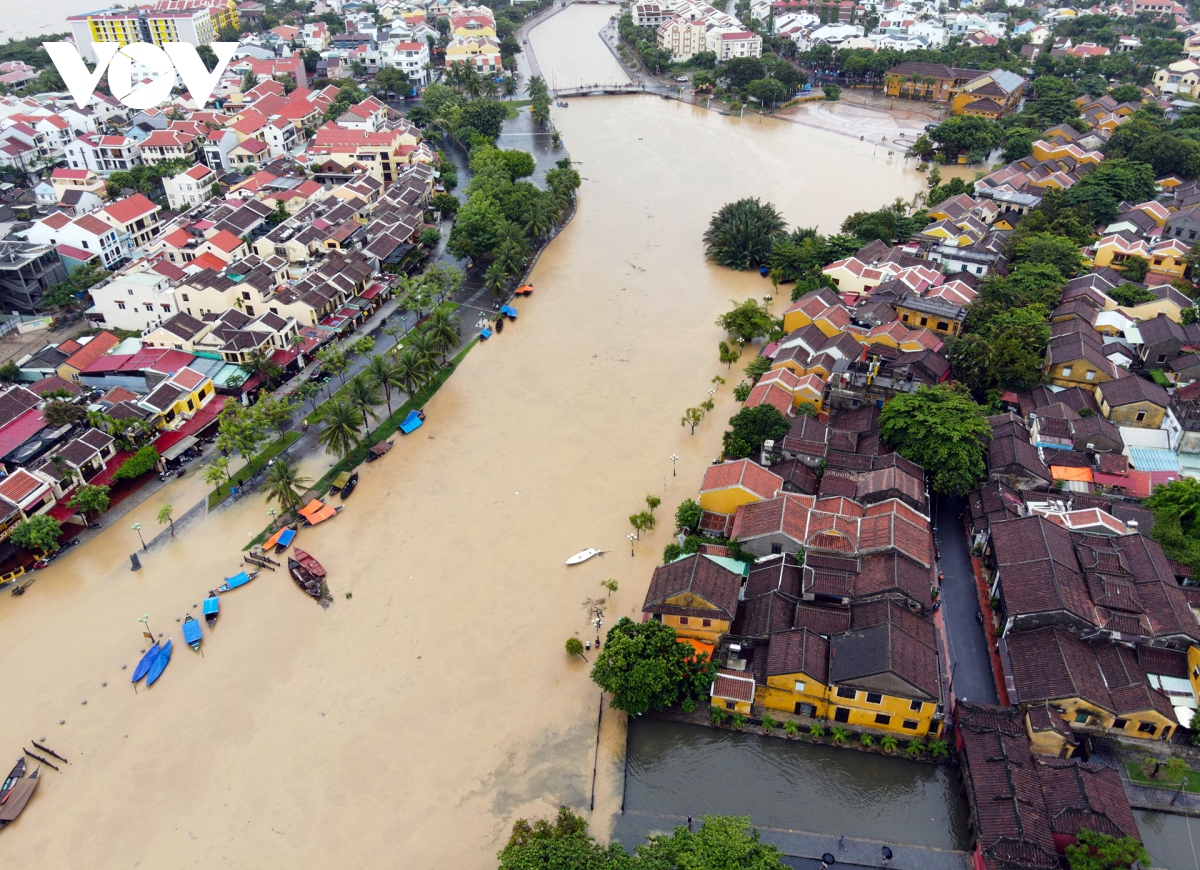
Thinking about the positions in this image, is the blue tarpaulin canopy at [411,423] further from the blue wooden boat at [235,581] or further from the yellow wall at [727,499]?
the yellow wall at [727,499]

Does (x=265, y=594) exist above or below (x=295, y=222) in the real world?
below

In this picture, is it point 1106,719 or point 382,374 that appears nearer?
point 1106,719

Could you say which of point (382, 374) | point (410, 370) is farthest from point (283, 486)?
point (410, 370)

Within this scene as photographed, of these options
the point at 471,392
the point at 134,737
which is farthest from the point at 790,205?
the point at 134,737

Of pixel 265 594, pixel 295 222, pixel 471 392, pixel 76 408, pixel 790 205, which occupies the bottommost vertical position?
pixel 265 594

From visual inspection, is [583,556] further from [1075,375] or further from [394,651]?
[1075,375]

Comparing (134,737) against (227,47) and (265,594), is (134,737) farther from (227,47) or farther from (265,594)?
(227,47)

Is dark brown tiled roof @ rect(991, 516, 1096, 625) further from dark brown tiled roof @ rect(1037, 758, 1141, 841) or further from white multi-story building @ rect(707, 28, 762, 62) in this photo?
white multi-story building @ rect(707, 28, 762, 62)
